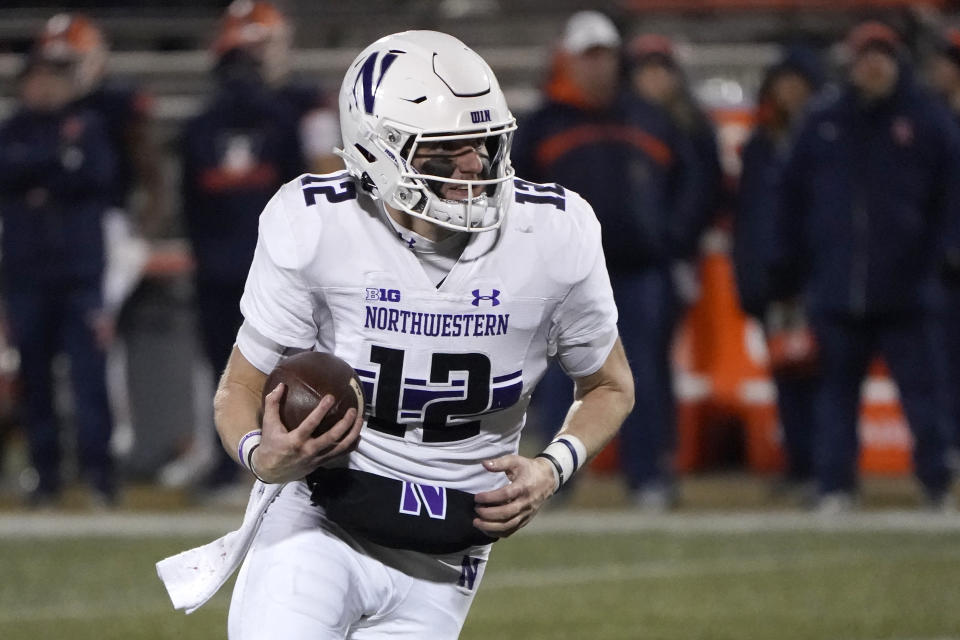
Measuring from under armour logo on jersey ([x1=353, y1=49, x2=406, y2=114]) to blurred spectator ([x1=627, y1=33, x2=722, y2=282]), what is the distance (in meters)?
5.08

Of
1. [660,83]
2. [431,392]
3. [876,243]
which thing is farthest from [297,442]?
[660,83]

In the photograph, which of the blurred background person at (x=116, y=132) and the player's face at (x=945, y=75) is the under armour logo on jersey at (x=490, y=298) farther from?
the player's face at (x=945, y=75)

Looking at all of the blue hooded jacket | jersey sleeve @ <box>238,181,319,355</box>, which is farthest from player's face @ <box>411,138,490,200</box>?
the blue hooded jacket

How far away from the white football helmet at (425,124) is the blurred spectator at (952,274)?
5.61m

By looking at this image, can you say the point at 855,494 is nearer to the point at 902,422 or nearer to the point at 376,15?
the point at 902,422

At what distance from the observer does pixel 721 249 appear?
32.6ft

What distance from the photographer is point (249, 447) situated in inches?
129

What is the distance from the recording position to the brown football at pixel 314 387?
315cm

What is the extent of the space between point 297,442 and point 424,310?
43 centimetres

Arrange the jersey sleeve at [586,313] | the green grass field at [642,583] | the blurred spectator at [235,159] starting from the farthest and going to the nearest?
the blurred spectator at [235,159] < the green grass field at [642,583] < the jersey sleeve at [586,313]

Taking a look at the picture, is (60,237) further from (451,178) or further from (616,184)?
(451,178)

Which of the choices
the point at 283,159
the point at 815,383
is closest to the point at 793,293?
the point at 815,383

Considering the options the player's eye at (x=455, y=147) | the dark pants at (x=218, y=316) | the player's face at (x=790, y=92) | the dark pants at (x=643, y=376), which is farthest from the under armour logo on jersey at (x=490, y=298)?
the player's face at (x=790, y=92)

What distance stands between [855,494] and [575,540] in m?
1.46
